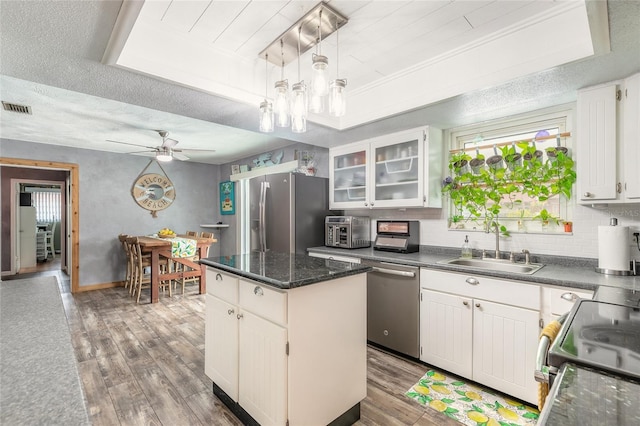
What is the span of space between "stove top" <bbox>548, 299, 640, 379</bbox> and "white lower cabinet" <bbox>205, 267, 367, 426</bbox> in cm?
107

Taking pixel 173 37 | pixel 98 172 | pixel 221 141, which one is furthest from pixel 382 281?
pixel 98 172

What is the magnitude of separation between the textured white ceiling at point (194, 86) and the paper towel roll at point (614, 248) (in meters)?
0.96

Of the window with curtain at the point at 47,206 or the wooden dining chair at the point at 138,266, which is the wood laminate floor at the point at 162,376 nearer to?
the wooden dining chair at the point at 138,266

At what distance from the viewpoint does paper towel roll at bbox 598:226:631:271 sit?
6.38 feet

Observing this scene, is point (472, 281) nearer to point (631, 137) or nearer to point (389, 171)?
point (631, 137)

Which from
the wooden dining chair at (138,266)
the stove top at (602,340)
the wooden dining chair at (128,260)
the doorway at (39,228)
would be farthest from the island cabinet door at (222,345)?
the doorway at (39,228)

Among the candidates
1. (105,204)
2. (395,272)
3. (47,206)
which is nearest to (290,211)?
(395,272)

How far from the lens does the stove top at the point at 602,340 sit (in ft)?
2.46

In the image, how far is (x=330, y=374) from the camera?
1753 millimetres

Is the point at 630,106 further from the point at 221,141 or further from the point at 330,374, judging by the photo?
the point at 221,141

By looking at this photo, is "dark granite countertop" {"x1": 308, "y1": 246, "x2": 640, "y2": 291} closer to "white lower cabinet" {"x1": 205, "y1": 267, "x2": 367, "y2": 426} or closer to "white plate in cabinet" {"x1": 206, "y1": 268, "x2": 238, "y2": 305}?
"white lower cabinet" {"x1": 205, "y1": 267, "x2": 367, "y2": 426}

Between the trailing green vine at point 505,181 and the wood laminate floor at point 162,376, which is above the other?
the trailing green vine at point 505,181

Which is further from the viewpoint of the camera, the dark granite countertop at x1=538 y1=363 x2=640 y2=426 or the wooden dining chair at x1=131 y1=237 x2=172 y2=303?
the wooden dining chair at x1=131 y1=237 x2=172 y2=303

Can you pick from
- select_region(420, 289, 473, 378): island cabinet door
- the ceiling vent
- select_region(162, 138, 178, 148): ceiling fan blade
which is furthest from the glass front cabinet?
the ceiling vent
